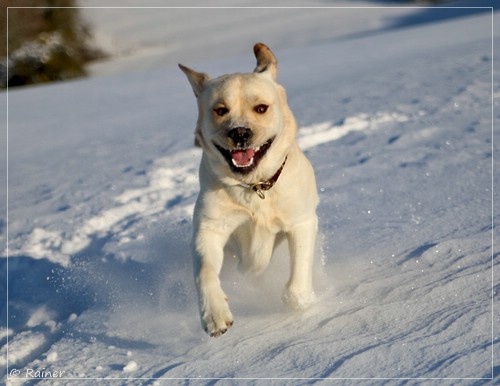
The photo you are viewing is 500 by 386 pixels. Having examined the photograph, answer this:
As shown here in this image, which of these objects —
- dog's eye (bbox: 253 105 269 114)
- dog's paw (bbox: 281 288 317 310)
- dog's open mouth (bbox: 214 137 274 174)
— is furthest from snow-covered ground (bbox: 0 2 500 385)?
dog's eye (bbox: 253 105 269 114)

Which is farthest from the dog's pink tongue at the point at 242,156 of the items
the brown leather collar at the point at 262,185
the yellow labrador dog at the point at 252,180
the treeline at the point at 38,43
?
the treeline at the point at 38,43

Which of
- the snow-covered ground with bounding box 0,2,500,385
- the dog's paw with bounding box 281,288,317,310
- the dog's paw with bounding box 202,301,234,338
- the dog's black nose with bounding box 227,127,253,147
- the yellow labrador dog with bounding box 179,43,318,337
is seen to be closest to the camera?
the dog's paw with bounding box 202,301,234,338

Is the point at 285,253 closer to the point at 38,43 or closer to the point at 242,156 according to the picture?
the point at 242,156

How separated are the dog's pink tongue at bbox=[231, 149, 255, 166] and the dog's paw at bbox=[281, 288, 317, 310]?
80 centimetres

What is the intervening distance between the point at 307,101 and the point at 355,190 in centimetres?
385

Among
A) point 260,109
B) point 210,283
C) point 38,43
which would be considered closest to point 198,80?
point 260,109

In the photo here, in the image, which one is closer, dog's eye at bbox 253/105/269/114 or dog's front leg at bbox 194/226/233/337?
dog's front leg at bbox 194/226/233/337

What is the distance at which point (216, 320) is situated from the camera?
3629 mm

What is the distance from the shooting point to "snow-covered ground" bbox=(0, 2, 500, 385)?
3.70 m

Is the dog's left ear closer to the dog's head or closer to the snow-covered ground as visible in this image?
the dog's head

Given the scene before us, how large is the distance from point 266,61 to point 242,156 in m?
0.78

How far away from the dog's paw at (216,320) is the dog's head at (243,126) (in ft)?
2.66

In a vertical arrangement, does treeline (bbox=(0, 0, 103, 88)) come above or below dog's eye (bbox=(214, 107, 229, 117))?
below

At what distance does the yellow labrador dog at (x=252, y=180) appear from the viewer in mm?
4070
